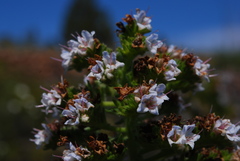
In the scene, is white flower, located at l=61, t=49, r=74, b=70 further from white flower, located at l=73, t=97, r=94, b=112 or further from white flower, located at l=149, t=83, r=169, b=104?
white flower, located at l=149, t=83, r=169, b=104

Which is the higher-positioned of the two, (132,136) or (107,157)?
(132,136)

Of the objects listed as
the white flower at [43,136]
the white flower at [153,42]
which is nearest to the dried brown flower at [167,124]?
the white flower at [153,42]

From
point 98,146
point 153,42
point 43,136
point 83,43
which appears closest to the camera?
point 98,146

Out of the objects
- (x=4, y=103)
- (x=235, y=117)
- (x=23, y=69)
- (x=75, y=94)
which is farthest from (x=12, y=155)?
(x=23, y=69)

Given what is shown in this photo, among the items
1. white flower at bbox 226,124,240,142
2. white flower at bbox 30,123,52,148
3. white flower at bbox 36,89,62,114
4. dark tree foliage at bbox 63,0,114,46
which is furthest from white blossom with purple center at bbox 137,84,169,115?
dark tree foliage at bbox 63,0,114,46

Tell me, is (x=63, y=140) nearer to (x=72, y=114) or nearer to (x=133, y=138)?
(x=72, y=114)

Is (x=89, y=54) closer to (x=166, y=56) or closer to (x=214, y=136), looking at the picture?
(x=166, y=56)

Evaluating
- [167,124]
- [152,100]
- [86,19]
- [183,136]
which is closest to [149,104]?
[152,100]
